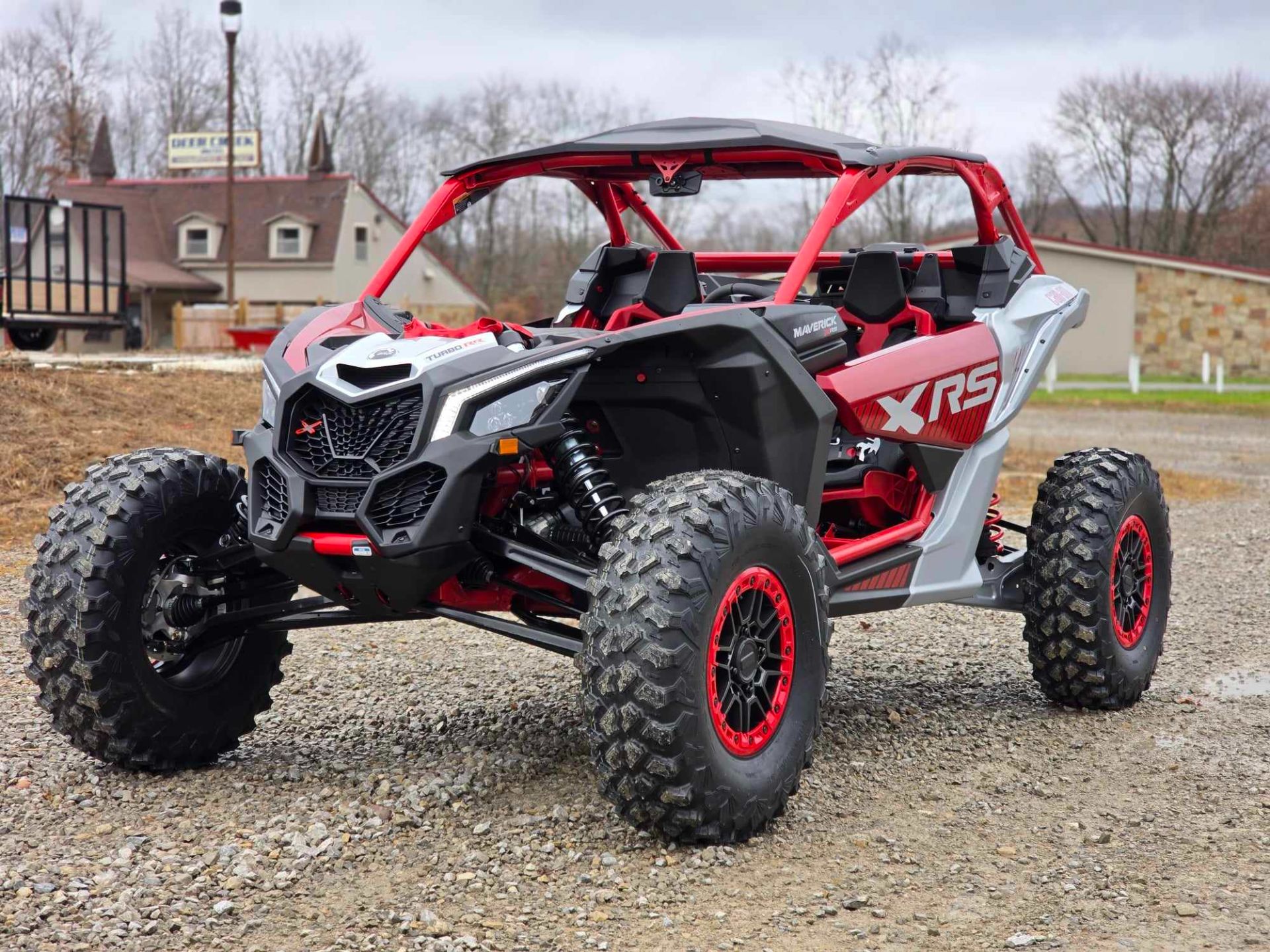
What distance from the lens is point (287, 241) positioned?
173 ft

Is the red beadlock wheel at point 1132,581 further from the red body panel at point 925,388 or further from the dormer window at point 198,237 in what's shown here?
the dormer window at point 198,237

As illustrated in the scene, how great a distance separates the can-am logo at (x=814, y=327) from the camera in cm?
496

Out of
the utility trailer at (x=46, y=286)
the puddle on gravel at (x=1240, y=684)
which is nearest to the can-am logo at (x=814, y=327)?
the puddle on gravel at (x=1240, y=684)

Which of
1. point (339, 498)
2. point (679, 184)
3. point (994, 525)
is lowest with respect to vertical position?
point (994, 525)

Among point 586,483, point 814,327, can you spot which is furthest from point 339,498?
point 814,327

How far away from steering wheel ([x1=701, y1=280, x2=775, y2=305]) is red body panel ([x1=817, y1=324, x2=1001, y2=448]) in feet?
2.60

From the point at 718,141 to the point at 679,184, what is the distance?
0.26 metres

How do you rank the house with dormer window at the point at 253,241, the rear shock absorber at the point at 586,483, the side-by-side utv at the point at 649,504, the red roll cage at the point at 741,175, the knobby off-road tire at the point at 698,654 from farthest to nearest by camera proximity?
1. the house with dormer window at the point at 253,241
2. the red roll cage at the point at 741,175
3. the rear shock absorber at the point at 586,483
4. the side-by-side utv at the point at 649,504
5. the knobby off-road tire at the point at 698,654

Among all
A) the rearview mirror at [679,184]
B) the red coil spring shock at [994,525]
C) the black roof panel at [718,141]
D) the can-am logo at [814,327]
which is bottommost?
the red coil spring shock at [994,525]

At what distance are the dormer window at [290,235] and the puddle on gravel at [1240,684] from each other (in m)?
48.2

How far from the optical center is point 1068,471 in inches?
248

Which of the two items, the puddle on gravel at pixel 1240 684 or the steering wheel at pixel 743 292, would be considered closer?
the steering wheel at pixel 743 292

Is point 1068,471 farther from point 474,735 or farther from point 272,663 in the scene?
point 272,663

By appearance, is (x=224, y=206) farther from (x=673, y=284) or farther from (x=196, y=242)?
(x=673, y=284)
